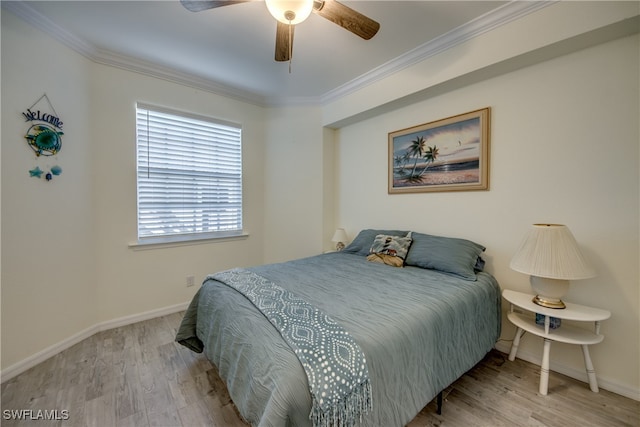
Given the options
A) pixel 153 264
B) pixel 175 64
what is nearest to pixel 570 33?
pixel 175 64

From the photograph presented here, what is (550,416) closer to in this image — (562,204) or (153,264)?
(562,204)

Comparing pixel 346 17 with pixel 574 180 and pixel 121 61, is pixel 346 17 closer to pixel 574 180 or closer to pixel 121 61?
pixel 574 180

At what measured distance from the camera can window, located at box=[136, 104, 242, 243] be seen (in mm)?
2703

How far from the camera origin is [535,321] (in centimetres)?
181

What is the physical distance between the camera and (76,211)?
224 cm

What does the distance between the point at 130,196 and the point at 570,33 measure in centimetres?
384

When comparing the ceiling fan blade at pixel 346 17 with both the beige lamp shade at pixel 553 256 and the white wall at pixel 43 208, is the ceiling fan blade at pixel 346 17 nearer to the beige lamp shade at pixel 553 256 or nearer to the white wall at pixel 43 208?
the beige lamp shade at pixel 553 256

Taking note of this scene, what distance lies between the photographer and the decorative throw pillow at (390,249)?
2336mm

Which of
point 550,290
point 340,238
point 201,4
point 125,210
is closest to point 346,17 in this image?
point 201,4

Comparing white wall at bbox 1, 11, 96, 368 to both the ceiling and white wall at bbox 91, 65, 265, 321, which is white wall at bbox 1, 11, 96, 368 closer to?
white wall at bbox 91, 65, 265, 321

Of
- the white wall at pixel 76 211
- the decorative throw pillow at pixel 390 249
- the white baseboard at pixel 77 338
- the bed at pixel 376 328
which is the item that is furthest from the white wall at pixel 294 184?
the white baseboard at pixel 77 338

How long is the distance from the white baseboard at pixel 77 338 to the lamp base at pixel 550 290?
3354 millimetres

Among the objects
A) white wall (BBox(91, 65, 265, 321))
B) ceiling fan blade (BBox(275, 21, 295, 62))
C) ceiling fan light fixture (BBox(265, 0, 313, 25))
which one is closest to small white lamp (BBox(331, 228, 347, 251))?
white wall (BBox(91, 65, 265, 321))

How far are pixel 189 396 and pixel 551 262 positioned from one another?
2433mm
